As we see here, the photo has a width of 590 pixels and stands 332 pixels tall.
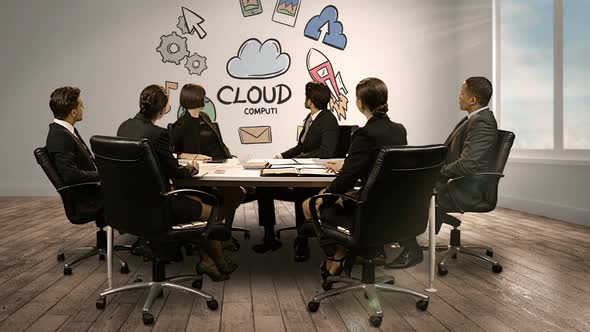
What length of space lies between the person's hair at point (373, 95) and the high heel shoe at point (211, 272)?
→ 145 centimetres

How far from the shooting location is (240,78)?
8250mm

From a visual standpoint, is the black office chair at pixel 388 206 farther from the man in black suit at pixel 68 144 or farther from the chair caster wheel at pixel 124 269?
the man in black suit at pixel 68 144

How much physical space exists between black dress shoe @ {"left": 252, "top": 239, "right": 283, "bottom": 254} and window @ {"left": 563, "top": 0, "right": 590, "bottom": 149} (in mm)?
3589

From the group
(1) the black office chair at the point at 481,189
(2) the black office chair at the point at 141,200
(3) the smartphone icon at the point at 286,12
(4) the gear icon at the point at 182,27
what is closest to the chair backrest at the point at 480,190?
(1) the black office chair at the point at 481,189

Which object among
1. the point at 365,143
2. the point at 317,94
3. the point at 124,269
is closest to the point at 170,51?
the point at 317,94

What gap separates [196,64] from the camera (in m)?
8.21

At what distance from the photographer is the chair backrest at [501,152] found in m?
3.85

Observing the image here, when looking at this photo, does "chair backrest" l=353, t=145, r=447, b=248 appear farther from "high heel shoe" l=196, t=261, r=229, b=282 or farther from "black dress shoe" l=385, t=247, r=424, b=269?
"high heel shoe" l=196, t=261, r=229, b=282

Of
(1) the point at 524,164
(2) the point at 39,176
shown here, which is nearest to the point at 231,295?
(1) the point at 524,164

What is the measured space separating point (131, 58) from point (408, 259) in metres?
5.90

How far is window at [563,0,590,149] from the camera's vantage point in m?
5.79

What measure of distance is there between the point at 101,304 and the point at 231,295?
2.35 ft

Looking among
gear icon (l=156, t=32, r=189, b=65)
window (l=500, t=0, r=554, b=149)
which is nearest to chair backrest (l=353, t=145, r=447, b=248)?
window (l=500, t=0, r=554, b=149)

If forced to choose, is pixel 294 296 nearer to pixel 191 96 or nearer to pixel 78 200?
pixel 78 200
